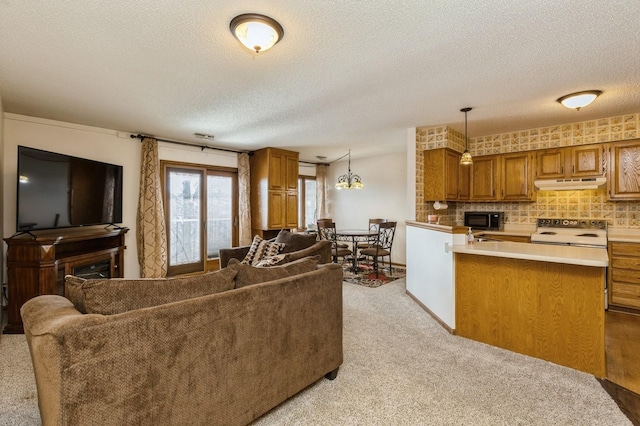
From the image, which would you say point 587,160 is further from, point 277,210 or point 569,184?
point 277,210

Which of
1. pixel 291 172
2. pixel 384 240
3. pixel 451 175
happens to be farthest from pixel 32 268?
pixel 451 175

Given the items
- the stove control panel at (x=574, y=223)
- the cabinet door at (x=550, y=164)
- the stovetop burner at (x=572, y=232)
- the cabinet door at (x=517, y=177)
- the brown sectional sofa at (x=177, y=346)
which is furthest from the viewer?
the cabinet door at (x=517, y=177)

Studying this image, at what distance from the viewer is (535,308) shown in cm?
252

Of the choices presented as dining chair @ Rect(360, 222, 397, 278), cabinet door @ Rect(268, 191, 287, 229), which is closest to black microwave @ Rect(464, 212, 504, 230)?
dining chair @ Rect(360, 222, 397, 278)

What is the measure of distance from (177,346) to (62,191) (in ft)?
10.5

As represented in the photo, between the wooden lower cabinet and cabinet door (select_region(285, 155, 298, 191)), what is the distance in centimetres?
368

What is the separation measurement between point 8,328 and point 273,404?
3094 mm

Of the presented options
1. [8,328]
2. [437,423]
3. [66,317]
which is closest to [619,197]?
[437,423]

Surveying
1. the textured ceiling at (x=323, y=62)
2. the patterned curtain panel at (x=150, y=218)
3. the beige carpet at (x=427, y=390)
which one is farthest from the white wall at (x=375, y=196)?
the patterned curtain panel at (x=150, y=218)

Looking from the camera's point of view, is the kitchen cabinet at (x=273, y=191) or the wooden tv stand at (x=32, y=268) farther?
the kitchen cabinet at (x=273, y=191)

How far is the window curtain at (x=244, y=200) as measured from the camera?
5.82m

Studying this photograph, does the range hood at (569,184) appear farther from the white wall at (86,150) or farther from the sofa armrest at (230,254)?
the white wall at (86,150)

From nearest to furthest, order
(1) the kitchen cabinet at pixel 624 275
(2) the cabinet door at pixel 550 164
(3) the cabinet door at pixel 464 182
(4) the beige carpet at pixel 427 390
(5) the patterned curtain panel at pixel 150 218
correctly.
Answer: (4) the beige carpet at pixel 427 390 < (1) the kitchen cabinet at pixel 624 275 < (2) the cabinet door at pixel 550 164 < (5) the patterned curtain panel at pixel 150 218 < (3) the cabinet door at pixel 464 182

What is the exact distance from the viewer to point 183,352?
138 cm
